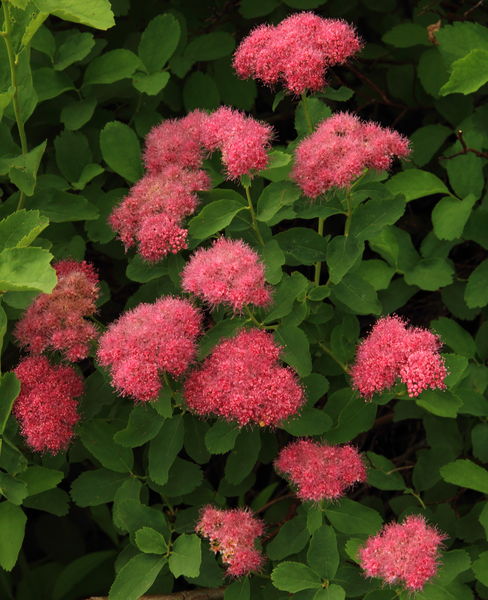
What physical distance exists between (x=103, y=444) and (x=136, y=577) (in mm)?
286

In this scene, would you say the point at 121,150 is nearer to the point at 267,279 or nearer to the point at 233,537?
the point at 267,279

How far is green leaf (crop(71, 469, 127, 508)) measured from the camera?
1.86 m

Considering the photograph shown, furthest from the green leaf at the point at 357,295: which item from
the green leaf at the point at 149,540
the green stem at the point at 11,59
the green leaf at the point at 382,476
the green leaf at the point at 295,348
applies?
the green stem at the point at 11,59

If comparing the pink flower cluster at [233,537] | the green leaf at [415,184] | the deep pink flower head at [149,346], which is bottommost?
the pink flower cluster at [233,537]

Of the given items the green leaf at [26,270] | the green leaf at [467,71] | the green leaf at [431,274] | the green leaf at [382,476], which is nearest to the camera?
the green leaf at [26,270]

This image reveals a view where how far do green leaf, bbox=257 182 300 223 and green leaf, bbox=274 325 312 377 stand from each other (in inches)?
8.7

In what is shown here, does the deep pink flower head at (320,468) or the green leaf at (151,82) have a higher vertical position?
the green leaf at (151,82)

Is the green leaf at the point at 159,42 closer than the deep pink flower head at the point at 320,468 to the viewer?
No

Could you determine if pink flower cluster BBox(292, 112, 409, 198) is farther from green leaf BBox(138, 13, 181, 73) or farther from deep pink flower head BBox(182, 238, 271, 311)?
green leaf BBox(138, 13, 181, 73)

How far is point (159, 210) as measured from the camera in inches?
70.8

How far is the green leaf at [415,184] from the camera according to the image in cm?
205

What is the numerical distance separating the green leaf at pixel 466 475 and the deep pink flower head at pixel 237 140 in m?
0.73

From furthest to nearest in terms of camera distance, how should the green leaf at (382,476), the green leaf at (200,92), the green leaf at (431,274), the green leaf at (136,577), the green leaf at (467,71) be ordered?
1. the green leaf at (200,92)
2. the green leaf at (431,274)
3. the green leaf at (382,476)
4. the green leaf at (467,71)
5. the green leaf at (136,577)

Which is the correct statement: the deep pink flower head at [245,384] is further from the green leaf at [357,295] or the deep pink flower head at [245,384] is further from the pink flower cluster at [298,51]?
the pink flower cluster at [298,51]
